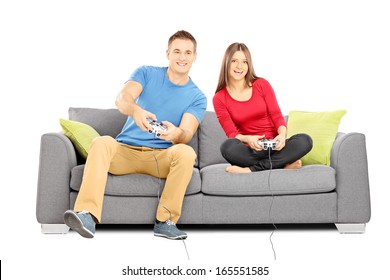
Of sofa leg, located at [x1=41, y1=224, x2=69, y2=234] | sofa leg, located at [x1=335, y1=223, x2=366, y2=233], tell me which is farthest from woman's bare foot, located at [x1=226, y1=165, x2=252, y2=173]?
sofa leg, located at [x1=41, y1=224, x2=69, y2=234]

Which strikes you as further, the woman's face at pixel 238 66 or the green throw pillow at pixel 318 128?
the green throw pillow at pixel 318 128

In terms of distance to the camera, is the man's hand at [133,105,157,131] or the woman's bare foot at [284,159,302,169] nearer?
the man's hand at [133,105,157,131]

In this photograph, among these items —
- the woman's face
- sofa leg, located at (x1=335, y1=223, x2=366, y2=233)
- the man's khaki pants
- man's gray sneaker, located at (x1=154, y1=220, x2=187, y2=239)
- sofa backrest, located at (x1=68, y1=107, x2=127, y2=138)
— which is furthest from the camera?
sofa backrest, located at (x1=68, y1=107, x2=127, y2=138)

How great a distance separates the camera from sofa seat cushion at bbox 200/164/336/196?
400cm

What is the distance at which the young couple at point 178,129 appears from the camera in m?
3.74

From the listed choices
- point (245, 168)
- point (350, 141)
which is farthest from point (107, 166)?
point (350, 141)

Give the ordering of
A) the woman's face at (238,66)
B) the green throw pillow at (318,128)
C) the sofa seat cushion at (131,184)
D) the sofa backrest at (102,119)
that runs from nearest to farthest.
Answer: the sofa seat cushion at (131,184) → the woman's face at (238,66) → the green throw pillow at (318,128) → the sofa backrest at (102,119)

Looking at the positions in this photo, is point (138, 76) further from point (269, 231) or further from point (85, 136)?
point (269, 231)

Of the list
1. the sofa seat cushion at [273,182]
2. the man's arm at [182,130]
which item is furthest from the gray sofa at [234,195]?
the man's arm at [182,130]

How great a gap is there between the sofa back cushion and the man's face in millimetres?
736

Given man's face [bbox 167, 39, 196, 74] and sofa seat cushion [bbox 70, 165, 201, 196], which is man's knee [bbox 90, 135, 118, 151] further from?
man's face [bbox 167, 39, 196, 74]

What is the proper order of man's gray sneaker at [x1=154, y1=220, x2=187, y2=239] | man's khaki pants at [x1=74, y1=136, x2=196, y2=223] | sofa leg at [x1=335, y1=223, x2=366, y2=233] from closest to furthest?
man's khaki pants at [x1=74, y1=136, x2=196, y2=223], man's gray sneaker at [x1=154, y1=220, x2=187, y2=239], sofa leg at [x1=335, y1=223, x2=366, y2=233]

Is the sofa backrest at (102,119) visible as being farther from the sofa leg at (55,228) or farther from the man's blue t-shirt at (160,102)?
the sofa leg at (55,228)

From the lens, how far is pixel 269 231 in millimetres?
4062
